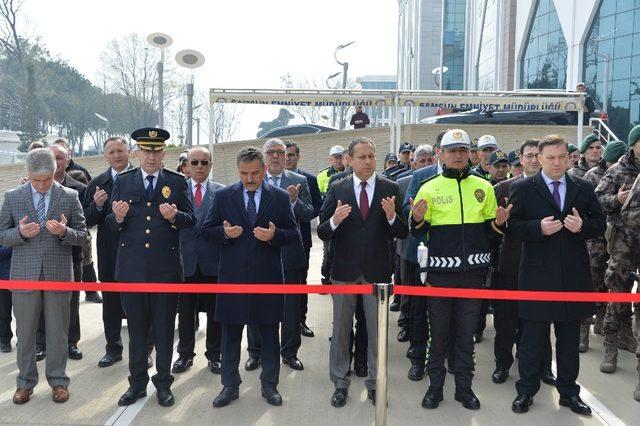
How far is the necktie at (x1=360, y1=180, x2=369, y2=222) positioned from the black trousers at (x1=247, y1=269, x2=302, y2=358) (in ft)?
4.32

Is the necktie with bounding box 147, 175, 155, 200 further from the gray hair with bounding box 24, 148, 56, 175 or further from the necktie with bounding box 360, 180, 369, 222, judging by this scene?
the necktie with bounding box 360, 180, 369, 222

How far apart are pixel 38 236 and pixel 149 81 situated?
42983 millimetres

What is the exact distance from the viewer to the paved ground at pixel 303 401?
4680 millimetres

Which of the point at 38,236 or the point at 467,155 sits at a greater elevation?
the point at 467,155

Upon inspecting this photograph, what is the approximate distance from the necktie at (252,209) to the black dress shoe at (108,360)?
7.38 ft

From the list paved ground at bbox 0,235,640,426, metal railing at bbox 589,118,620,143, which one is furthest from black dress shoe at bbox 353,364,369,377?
metal railing at bbox 589,118,620,143

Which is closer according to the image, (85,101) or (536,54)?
(536,54)

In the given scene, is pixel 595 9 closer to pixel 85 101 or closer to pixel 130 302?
pixel 130 302

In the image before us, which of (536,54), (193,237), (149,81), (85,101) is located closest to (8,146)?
(85,101)

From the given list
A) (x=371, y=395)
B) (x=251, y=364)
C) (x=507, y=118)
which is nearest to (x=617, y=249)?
(x=371, y=395)

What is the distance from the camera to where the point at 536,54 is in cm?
4278

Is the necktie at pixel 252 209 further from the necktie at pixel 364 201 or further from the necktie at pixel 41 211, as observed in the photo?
the necktie at pixel 41 211

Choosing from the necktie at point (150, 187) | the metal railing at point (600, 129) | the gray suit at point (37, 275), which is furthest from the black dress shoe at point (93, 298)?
the metal railing at point (600, 129)

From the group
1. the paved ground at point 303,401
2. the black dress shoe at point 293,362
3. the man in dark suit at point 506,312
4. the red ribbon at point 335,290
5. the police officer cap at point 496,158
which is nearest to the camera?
the red ribbon at point 335,290
